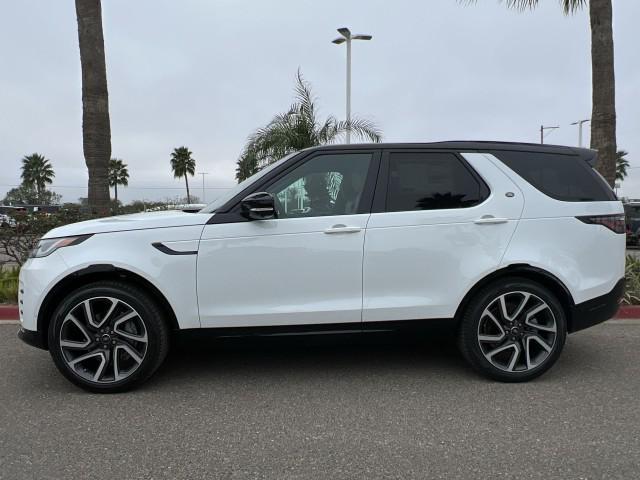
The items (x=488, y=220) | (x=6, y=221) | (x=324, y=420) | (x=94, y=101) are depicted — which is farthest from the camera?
(x=94, y=101)

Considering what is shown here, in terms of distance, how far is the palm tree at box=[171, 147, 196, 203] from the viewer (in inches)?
2479

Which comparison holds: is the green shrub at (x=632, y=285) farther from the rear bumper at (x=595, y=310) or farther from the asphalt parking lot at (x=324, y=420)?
the rear bumper at (x=595, y=310)

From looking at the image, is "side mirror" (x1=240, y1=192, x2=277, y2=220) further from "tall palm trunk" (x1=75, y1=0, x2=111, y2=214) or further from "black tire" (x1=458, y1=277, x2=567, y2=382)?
"tall palm trunk" (x1=75, y1=0, x2=111, y2=214)

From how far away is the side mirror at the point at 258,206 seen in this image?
3420 millimetres

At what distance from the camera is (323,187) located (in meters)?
3.78

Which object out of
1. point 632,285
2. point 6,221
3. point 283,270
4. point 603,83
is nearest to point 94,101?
point 6,221

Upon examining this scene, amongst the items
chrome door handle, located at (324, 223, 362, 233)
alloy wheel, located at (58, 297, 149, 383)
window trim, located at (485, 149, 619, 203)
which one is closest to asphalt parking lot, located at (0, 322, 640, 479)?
alloy wheel, located at (58, 297, 149, 383)

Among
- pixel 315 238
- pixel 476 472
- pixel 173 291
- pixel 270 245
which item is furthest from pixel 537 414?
pixel 173 291

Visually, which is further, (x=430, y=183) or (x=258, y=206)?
(x=430, y=183)

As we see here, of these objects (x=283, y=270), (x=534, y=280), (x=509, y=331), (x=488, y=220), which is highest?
(x=488, y=220)

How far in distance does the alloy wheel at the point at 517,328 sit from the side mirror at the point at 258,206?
5.67 ft

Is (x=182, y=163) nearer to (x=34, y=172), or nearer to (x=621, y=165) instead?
(x=34, y=172)

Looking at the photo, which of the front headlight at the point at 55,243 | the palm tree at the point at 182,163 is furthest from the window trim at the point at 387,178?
the palm tree at the point at 182,163

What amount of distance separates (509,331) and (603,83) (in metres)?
5.33
